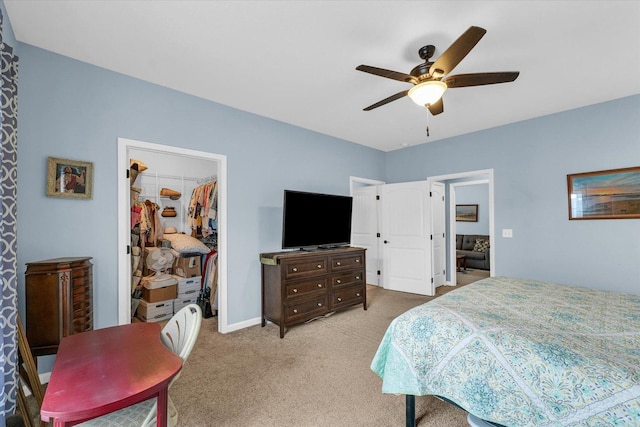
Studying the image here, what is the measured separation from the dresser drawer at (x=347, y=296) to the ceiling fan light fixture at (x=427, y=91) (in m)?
2.59

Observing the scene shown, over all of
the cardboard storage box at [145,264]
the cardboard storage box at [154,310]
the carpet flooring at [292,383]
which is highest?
the cardboard storage box at [145,264]

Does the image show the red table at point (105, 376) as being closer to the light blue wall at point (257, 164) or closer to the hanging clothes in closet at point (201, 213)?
the light blue wall at point (257, 164)

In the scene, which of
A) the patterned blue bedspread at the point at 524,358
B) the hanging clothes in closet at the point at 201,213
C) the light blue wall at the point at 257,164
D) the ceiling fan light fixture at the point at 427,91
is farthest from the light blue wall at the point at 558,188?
the hanging clothes in closet at the point at 201,213

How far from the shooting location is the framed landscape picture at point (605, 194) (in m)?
3.29

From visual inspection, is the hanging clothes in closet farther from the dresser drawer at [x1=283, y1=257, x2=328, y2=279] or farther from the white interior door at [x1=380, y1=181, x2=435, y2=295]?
the white interior door at [x1=380, y1=181, x2=435, y2=295]

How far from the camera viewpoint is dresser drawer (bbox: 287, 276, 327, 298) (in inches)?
130

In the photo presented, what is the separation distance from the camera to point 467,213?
8.13 metres

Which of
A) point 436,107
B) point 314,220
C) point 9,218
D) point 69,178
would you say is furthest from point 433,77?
point 69,178

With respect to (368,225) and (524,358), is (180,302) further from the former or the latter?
(524,358)

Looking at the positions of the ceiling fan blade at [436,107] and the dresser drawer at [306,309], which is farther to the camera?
the dresser drawer at [306,309]

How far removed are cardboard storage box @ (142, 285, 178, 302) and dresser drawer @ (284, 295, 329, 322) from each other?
1.68 m

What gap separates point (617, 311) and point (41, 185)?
4314 millimetres

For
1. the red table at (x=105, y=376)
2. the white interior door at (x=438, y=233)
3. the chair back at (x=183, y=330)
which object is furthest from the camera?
the white interior door at (x=438, y=233)

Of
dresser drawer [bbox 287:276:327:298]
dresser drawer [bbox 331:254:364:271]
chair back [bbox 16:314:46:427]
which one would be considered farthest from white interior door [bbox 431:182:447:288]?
chair back [bbox 16:314:46:427]
